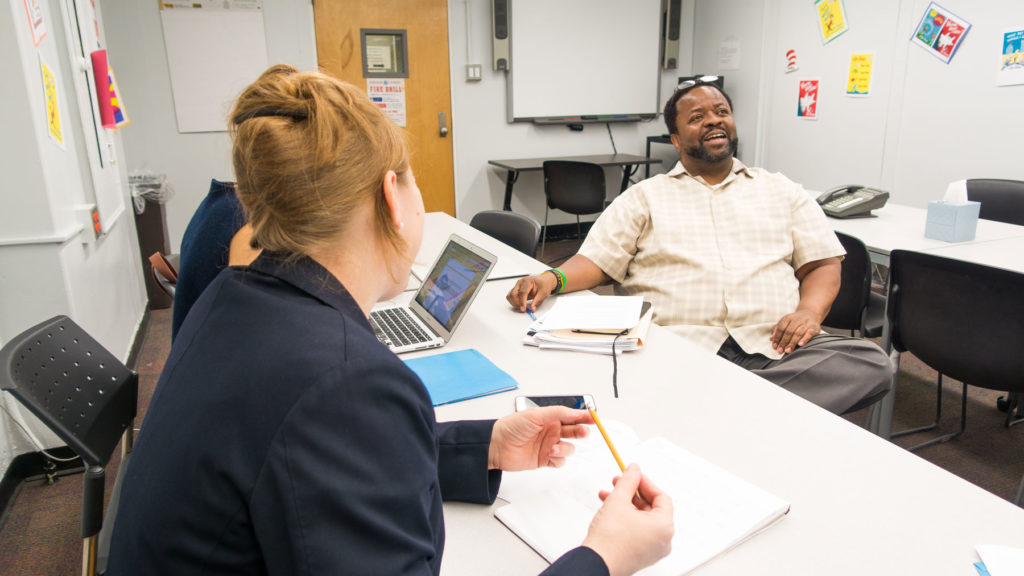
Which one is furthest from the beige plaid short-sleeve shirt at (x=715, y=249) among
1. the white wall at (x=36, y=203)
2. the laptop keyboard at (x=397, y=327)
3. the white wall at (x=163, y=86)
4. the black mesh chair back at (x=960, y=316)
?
the white wall at (x=163, y=86)

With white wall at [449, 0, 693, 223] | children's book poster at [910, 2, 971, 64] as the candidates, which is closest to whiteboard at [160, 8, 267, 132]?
white wall at [449, 0, 693, 223]

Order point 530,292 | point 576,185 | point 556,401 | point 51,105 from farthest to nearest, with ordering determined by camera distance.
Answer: point 576,185 → point 51,105 → point 530,292 → point 556,401

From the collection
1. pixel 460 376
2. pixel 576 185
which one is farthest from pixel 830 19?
pixel 460 376

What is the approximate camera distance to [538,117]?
17.9ft

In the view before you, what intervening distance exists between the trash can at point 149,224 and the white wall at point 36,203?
147 cm

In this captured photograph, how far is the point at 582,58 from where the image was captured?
5.45 m

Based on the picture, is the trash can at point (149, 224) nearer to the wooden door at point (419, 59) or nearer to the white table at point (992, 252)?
the wooden door at point (419, 59)

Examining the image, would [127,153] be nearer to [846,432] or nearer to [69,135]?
[69,135]

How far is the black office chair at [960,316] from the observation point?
5.48 ft

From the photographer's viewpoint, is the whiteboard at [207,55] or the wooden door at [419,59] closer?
the whiteboard at [207,55]

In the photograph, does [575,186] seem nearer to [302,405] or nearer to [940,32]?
[940,32]

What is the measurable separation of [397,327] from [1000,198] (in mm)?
2824

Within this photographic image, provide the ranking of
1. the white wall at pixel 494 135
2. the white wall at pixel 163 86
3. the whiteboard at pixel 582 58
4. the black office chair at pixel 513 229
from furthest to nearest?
the whiteboard at pixel 582 58
the white wall at pixel 494 135
the white wall at pixel 163 86
the black office chair at pixel 513 229

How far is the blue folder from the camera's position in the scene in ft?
4.14
